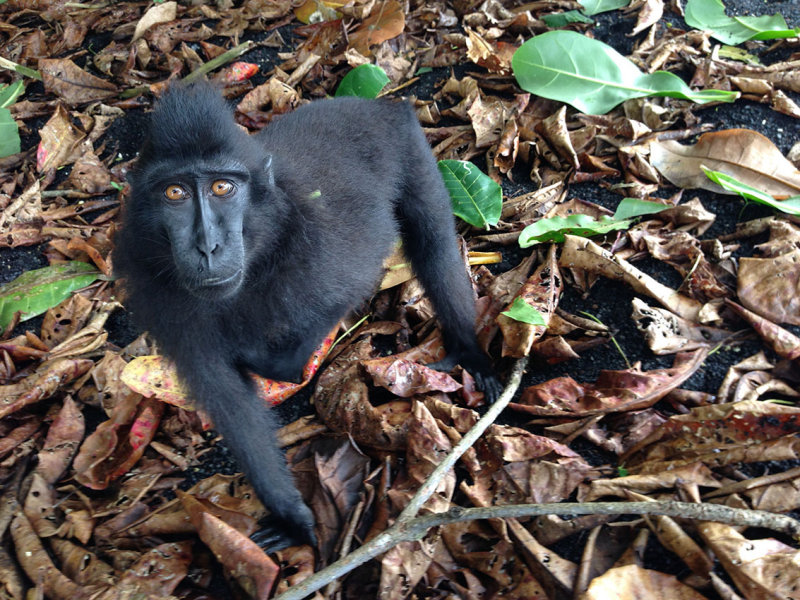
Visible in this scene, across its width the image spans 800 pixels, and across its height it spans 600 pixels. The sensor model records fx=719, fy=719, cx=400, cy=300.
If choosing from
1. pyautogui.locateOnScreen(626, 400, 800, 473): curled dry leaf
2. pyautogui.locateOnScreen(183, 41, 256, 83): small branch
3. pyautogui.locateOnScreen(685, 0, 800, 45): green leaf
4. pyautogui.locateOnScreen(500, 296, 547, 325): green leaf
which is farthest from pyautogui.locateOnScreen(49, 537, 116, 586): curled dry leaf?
pyautogui.locateOnScreen(685, 0, 800, 45): green leaf

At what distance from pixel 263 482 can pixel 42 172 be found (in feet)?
11.4

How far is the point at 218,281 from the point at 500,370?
176 centimetres

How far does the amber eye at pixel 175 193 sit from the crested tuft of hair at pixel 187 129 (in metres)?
0.15

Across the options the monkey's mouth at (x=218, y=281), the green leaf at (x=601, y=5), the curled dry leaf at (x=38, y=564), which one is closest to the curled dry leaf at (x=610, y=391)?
the monkey's mouth at (x=218, y=281)

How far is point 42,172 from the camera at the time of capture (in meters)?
5.40

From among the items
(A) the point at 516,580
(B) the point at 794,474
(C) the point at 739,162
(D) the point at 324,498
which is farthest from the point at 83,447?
(C) the point at 739,162

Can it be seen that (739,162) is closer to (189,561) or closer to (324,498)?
(324,498)

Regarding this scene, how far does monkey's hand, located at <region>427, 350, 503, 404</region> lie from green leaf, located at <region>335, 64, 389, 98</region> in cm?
213

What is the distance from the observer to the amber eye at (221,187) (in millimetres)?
3025

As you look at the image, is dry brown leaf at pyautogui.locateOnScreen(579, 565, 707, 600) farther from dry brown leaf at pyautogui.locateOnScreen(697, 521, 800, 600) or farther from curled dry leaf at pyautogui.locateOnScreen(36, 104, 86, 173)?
curled dry leaf at pyautogui.locateOnScreen(36, 104, 86, 173)

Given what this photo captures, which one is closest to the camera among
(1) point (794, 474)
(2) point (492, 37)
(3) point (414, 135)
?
(1) point (794, 474)

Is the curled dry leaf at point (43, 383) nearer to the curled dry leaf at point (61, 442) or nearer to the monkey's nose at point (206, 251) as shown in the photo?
the curled dry leaf at point (61, 442)

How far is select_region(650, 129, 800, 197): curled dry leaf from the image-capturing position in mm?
3959

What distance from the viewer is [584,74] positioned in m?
4.69
